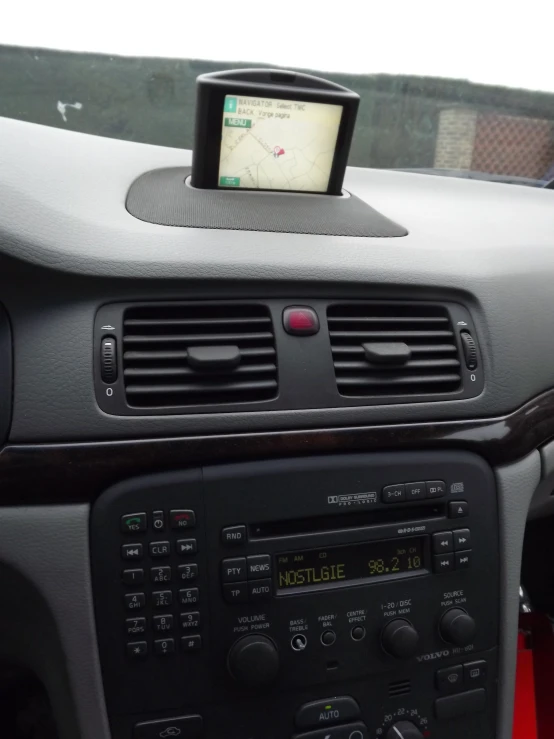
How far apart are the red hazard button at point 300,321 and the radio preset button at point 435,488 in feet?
1.13

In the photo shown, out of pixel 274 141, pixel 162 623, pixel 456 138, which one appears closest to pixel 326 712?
pixel 162 623

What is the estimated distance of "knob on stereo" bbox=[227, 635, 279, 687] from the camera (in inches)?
42.3

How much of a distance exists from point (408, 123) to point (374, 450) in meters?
1.04

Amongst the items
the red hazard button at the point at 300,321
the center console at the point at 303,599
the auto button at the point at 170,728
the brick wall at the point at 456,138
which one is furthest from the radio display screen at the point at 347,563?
the brick wall at the point at 456,138

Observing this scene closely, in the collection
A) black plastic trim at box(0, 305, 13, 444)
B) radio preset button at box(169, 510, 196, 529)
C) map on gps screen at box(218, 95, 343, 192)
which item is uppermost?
map on gps screen at box(218, 95, 343, 192)

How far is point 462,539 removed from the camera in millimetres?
1227

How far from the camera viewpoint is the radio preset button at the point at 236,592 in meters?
1.08

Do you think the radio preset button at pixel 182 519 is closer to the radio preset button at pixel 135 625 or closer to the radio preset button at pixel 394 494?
the radio preset button at pixel 135 625

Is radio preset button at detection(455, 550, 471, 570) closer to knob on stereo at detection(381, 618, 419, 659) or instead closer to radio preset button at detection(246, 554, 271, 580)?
knob on stereo at detection(381, 618, 419, 659)

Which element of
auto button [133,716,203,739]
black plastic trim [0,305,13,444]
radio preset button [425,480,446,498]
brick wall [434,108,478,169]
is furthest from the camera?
brick wall [434,108,478,169]

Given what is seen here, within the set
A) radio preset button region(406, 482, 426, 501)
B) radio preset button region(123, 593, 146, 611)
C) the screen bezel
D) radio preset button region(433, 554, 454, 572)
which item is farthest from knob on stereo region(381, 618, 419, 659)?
the screen bezel

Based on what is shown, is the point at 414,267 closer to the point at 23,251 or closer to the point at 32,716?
the point at 23,251

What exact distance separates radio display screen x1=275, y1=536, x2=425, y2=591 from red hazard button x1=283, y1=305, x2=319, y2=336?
1.21 ft

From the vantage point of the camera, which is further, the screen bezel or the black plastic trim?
the screen bezel
